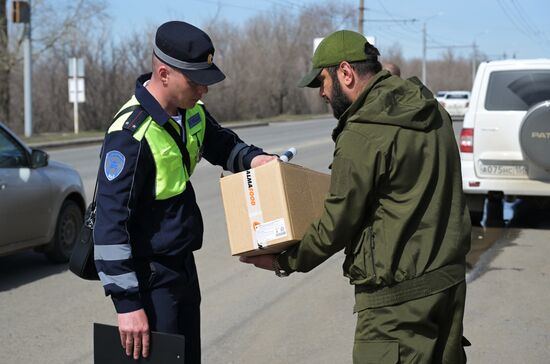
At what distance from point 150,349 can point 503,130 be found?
7274 mm

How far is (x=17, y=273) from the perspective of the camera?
25.3 feet

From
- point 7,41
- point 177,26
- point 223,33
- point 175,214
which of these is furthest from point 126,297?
point 223,33

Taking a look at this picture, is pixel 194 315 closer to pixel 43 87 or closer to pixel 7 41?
pixel 7 41

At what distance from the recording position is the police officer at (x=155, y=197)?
2918mm

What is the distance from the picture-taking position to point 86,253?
311 centimetres

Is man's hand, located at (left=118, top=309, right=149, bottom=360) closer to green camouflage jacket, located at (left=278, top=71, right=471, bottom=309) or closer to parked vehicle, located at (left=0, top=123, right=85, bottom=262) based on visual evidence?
green camouflage jacket, located at (left=278, top=71, right=471, bottom=309)

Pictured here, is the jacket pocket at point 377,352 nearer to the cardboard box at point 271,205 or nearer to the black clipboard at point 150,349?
the cardboard box at point 271,205

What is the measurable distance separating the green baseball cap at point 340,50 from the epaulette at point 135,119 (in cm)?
68

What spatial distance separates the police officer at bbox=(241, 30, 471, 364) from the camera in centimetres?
276

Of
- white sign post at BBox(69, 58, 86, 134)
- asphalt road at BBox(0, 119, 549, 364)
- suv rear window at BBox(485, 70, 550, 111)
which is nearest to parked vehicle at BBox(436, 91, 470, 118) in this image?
white sign post at BBox(69, 58, 86, 134)

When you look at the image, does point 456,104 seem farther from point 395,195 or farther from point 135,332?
point 135,332

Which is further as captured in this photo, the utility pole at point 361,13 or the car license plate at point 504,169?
the utility pole at point 361,13

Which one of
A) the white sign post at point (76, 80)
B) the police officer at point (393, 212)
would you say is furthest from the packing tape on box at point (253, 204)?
the white sign post at point (76, 80)

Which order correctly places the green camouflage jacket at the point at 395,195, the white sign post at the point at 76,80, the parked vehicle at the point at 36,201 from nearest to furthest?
the green camouflage jacket at the point at 395,195
the parked vehicle at the point at 36,201
the white sign post at the point at 76,80
